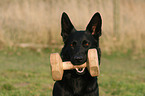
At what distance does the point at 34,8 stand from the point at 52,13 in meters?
0.99

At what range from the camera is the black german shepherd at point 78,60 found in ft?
12.6

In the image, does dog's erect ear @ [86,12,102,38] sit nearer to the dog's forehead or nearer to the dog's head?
the dog's head

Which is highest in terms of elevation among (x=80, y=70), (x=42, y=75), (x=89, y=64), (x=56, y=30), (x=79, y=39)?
(x=56, y=30)

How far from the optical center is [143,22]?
1452cm

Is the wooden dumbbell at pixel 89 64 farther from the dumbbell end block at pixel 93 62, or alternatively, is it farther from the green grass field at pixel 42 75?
the green grass field at pixel 42 75

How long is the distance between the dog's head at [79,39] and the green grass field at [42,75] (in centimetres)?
179

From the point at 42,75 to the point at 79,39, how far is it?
Result: 4142 mm

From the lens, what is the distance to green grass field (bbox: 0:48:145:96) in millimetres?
5942

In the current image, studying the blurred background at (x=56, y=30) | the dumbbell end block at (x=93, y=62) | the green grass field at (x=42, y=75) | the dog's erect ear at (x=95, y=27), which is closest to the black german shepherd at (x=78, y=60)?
the dog's erect ear at (x=95, y=27)

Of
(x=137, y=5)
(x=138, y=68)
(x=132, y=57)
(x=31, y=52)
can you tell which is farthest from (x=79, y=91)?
(x=137, y=5)

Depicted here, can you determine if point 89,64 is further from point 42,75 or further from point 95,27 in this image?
point 42,75

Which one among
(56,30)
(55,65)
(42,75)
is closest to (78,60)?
(55,65)

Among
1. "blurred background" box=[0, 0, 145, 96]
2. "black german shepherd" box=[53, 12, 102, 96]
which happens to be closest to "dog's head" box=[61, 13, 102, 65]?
"black german shepherd" box=[53, 12, 102, 96]

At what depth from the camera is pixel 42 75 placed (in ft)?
26.1
